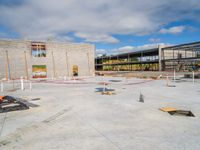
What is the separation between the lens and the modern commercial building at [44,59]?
29.1 metres

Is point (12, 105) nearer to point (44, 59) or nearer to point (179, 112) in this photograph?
point (179, 112)

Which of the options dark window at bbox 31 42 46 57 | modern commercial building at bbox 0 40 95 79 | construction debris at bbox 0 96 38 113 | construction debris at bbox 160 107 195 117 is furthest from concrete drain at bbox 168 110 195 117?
dark window at bbox 31 42 46 57

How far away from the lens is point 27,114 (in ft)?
23.7

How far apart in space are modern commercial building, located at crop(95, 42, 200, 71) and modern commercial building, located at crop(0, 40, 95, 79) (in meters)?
22.6

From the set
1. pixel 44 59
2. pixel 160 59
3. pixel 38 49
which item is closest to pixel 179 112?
pixel 44 59

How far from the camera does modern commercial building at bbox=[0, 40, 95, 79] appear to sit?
29109 millimetres

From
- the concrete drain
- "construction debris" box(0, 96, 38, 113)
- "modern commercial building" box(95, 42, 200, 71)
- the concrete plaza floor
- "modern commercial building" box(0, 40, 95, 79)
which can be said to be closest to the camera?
the concrete plaza floor

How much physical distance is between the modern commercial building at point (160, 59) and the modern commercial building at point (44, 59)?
22583 mm

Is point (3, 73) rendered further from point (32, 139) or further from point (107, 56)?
point (107, 56)

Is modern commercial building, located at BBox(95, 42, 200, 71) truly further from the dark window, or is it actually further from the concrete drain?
the concrete drain

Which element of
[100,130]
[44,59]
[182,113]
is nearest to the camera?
[100,130]

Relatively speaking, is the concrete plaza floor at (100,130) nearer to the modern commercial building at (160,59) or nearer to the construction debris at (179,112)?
the construction debris at (179,112)

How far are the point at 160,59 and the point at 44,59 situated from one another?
110ft

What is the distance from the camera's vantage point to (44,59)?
32469 mm
